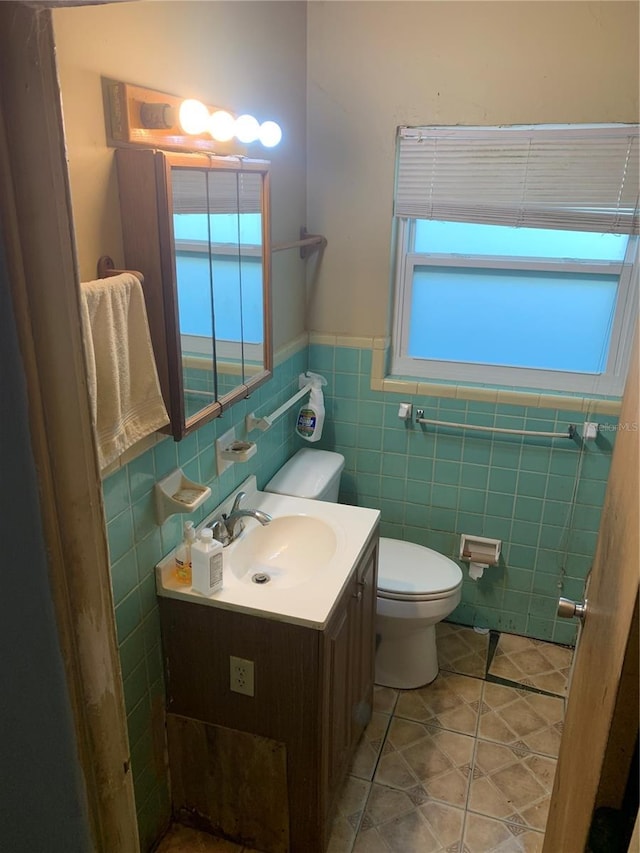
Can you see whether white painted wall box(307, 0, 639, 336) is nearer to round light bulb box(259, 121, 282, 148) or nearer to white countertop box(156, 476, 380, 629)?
round light bulb box(259, 121, 282, 148)

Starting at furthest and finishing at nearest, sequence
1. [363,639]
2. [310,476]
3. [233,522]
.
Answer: [310,476] < [363,639] < [233,522]

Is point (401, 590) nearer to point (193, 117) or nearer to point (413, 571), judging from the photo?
point (413, 571)

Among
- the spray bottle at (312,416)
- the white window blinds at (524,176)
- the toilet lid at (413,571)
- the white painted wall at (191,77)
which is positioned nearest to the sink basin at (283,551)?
the toilet lid at (413,571)

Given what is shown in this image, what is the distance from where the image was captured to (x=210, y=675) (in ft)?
5.63

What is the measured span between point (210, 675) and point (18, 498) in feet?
4.11

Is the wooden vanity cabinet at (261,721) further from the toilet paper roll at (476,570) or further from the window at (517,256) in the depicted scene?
the window at (517,256)

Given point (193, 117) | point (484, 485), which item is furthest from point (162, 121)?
point (484, 485)

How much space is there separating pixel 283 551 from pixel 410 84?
1.68 metres

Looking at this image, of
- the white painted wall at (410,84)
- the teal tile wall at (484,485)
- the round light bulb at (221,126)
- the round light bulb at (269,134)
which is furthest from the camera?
the teal tile wall at (484,485)

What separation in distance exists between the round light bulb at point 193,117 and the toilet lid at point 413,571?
5.27ft

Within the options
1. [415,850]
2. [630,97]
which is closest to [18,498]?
[415,850]

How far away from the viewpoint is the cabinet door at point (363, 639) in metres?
1.90

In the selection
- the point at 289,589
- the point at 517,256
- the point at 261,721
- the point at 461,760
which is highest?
the point at 517,256

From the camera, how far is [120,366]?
1337 millimetres
